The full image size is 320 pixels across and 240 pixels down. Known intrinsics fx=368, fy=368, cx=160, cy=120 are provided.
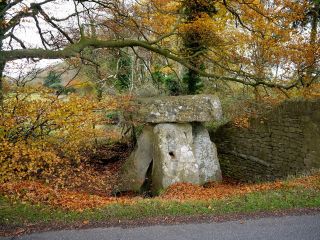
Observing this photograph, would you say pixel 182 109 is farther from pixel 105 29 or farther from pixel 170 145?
pixel 105 29

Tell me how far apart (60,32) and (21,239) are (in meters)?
8.11

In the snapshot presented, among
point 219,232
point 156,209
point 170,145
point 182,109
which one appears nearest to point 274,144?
point 182,109

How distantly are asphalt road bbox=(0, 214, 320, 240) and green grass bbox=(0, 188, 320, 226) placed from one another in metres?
0.50

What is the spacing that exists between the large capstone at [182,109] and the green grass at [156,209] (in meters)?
4.23

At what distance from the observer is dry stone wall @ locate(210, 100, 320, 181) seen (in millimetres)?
10594

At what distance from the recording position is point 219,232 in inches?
216

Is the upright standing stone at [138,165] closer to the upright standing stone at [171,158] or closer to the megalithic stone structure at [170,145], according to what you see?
the megalithic stone structure at [170,145]

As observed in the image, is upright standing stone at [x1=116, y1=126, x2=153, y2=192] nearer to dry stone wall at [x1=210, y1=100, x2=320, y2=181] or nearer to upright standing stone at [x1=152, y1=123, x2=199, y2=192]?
upright standing stone at [x1=152, y1=123, x2=199, y2=192]

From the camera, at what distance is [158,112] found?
10805mm

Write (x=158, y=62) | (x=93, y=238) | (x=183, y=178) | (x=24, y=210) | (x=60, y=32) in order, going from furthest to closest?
(x=158, y=62)
(x=60, y=32)
(x=183, y=178)
(x=24, y=210)
(x=93, y=238)

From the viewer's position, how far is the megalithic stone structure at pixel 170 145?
34.6 ft

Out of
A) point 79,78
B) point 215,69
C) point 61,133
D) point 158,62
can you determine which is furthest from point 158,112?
point 79,78

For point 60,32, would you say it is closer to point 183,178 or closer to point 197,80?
point 183,178

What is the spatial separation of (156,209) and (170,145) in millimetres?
4247
